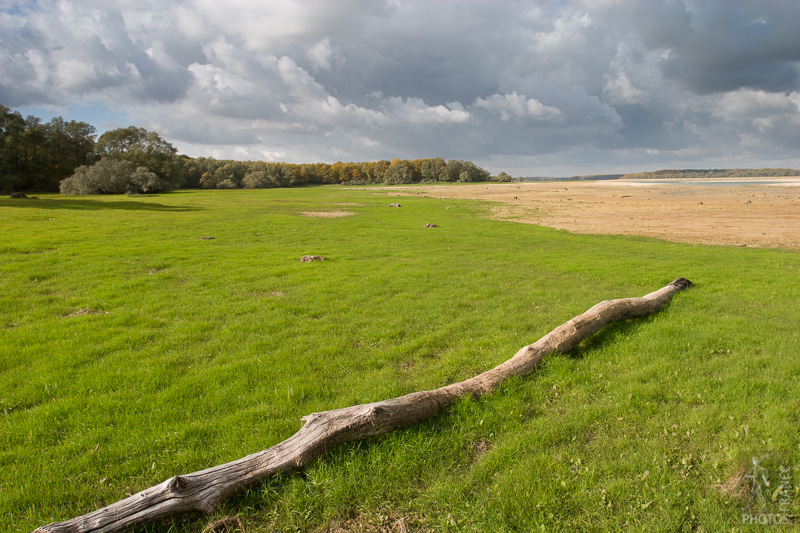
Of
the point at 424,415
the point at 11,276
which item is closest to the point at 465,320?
the point at 424,415

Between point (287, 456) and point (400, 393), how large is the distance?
2.23 meters

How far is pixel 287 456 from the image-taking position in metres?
4.28

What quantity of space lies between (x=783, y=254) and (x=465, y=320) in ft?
66.1

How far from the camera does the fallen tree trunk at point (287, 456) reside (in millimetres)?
3496

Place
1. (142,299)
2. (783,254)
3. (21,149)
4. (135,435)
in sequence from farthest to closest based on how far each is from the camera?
(21,149), (783,254), (142,299), (135,435)

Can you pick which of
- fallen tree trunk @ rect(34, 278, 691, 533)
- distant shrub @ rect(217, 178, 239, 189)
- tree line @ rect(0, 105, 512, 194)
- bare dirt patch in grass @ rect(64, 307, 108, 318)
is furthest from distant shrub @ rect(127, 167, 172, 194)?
fallen tree trunk @ rect(34, 278, 691, 533)

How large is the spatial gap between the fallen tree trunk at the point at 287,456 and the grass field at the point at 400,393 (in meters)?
0.18

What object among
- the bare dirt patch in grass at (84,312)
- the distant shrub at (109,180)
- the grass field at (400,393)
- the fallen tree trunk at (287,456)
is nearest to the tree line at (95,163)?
the distant shrub at (109,180)

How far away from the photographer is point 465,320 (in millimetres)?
9758

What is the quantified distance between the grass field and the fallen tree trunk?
0.18 m

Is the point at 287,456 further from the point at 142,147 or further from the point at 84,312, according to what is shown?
the point at 142,147

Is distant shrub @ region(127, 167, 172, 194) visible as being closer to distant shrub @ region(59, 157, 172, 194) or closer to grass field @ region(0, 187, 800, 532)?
distant shrub @ region(59, 157, 172, 194)

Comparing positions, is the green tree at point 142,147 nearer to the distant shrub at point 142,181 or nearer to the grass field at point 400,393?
the distant shrub at point 142,181

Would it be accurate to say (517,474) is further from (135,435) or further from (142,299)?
(142,299)
